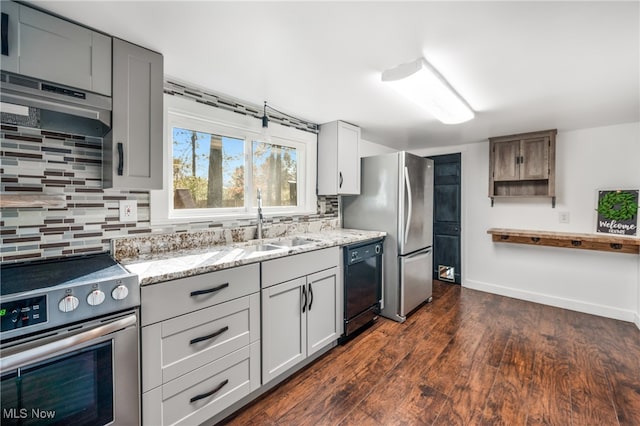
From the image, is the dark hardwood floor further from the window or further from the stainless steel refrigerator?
the window

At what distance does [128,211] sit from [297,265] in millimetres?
1112

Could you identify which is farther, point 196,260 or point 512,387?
point 512,387

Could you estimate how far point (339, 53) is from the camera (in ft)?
5.23

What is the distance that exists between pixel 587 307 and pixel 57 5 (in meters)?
4.95

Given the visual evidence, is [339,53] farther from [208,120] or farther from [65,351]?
[65,351]

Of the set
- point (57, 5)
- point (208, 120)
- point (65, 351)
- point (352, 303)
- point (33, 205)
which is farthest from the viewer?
point (352, 303)

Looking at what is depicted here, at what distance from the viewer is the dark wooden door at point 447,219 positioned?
408 cm

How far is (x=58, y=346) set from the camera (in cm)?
101

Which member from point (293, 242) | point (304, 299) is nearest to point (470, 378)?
point (304, 299)

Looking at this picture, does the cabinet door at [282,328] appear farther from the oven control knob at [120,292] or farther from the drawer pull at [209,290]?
the oven control knob at [120,292]

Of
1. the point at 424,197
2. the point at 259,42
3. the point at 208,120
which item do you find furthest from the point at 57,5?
the point at 424,197

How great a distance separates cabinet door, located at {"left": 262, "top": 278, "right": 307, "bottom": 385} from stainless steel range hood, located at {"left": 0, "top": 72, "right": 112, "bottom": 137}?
1289 millimetres

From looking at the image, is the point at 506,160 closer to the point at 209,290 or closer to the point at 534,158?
the point at 534,158

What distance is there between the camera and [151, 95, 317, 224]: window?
201 centimetres
